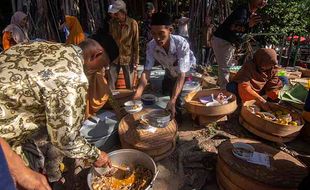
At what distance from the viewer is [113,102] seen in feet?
11.3

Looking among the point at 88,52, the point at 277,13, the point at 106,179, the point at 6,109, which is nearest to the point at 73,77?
the point at 88,52

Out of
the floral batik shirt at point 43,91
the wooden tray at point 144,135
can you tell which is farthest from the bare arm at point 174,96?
the floral batik shirt at point 43,91

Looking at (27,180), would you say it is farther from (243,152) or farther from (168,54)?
(168,54)

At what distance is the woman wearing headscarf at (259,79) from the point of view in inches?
150

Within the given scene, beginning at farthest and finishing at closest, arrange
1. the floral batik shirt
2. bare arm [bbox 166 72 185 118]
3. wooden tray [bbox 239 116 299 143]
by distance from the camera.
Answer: wooden tray [bbox 239 116 299 143] < bare arm [bbox 166 72 185 118] < the floral batik shirt

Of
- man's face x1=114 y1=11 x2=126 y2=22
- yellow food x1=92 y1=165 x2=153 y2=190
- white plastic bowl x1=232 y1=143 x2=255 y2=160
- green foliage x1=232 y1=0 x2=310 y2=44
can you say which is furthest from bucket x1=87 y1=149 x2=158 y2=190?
green foliage x1=232 y1=0 x2=310 y2=44

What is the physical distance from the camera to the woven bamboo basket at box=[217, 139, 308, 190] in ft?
7.55

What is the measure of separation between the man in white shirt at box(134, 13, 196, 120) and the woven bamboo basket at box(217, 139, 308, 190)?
0.91 m

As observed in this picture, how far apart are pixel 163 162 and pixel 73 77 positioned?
1890mm

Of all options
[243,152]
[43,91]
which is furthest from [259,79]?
[43,91]

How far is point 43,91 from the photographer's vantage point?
4.65 ft

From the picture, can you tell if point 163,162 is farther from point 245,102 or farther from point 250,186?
point 245,102

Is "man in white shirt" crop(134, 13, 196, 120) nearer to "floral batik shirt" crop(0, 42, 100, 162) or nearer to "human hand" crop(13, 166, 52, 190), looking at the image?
"floral batik shirt" crop(0, 42, 100, 162)

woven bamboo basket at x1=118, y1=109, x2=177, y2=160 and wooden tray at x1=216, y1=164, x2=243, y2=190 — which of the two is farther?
woven bamboo basket at x1=118, y1=109, x2=177, y2=160
